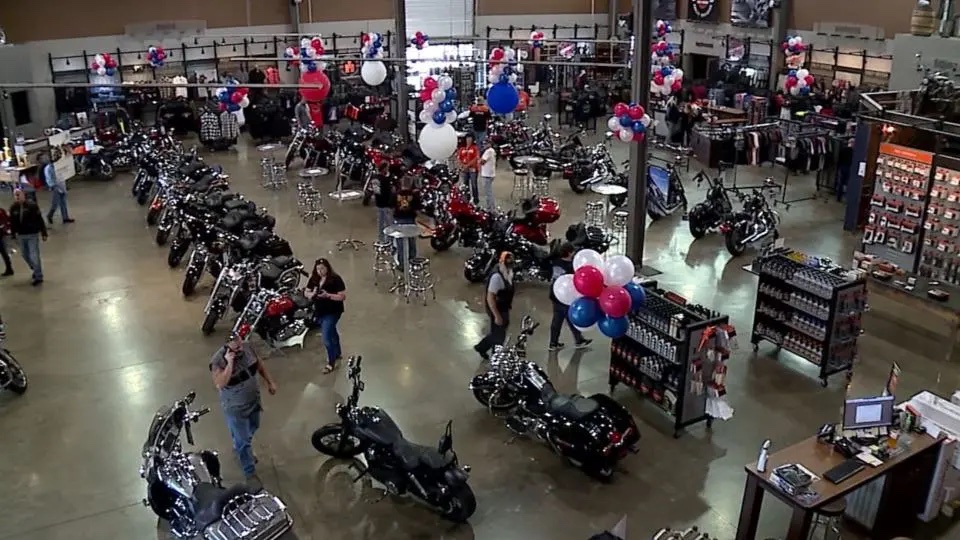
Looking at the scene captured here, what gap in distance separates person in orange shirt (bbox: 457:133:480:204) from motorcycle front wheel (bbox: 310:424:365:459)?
21.7 feet

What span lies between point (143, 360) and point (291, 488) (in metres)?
3.07

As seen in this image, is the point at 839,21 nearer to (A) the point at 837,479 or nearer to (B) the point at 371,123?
(B) the point at 371,123

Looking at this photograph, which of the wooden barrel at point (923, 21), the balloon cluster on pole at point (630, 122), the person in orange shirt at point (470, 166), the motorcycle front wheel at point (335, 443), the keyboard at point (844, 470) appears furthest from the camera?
the wooden barrel at point (923, 21)

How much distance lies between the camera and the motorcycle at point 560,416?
643 cm

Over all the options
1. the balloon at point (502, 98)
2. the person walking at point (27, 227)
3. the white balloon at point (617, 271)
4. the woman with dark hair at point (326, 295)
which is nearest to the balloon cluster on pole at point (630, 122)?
the white balloon at point (617, 271)

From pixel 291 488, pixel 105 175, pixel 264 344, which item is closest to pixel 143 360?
pixel 264 344

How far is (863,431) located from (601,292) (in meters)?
2.14

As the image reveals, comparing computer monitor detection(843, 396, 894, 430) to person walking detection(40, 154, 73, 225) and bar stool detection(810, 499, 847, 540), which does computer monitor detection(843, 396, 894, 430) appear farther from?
person walking detection(40, 154, 73, 225)

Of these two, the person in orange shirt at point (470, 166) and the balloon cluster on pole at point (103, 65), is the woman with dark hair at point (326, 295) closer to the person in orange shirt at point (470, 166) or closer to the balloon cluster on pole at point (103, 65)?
the person in orange shirt at point (470, 166)

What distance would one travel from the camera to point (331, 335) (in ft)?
27.5

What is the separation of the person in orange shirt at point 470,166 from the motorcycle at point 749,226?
3.86 metres

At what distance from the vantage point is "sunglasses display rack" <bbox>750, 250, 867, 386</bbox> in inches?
308

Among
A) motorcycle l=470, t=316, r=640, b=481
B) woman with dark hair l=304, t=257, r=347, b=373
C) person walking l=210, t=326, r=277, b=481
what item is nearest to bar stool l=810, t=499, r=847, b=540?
motorcycle l=470, t=316, r=640, b=481

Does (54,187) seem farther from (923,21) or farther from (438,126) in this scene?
(923,21)
